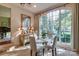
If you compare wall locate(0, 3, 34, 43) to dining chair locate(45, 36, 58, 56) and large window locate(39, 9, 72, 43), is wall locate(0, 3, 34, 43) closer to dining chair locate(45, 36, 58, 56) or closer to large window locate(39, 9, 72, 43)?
large window locate(39, 9, 72, 43)

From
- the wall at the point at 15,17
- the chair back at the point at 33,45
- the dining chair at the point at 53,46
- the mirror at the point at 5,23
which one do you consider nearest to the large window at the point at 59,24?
the dining chair at the point at 53,46

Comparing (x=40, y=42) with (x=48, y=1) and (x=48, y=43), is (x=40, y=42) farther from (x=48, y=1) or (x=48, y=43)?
(x=48, y=1)

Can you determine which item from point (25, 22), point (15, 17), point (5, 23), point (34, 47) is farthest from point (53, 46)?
point (5, 23)

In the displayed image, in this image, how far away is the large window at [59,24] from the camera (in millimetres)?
2471

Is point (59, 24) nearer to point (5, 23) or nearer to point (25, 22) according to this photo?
point (25, 22)

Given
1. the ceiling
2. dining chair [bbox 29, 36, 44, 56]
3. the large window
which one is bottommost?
dining chair [bbox 29, 36, 44, 56]

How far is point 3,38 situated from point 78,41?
1487 millimetres

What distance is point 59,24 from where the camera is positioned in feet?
8.11

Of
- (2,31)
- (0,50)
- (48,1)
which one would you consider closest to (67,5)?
(48,1)

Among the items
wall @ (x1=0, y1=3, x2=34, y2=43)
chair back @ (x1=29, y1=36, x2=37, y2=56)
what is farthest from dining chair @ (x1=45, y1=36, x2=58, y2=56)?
wall @ (x1=0, y1=3, x2=34, y2=43)

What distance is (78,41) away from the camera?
8.09ft

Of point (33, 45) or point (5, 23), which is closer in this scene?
point (5, 23)

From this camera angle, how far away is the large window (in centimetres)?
247

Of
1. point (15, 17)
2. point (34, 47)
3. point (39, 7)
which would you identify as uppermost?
point (39, 7)
